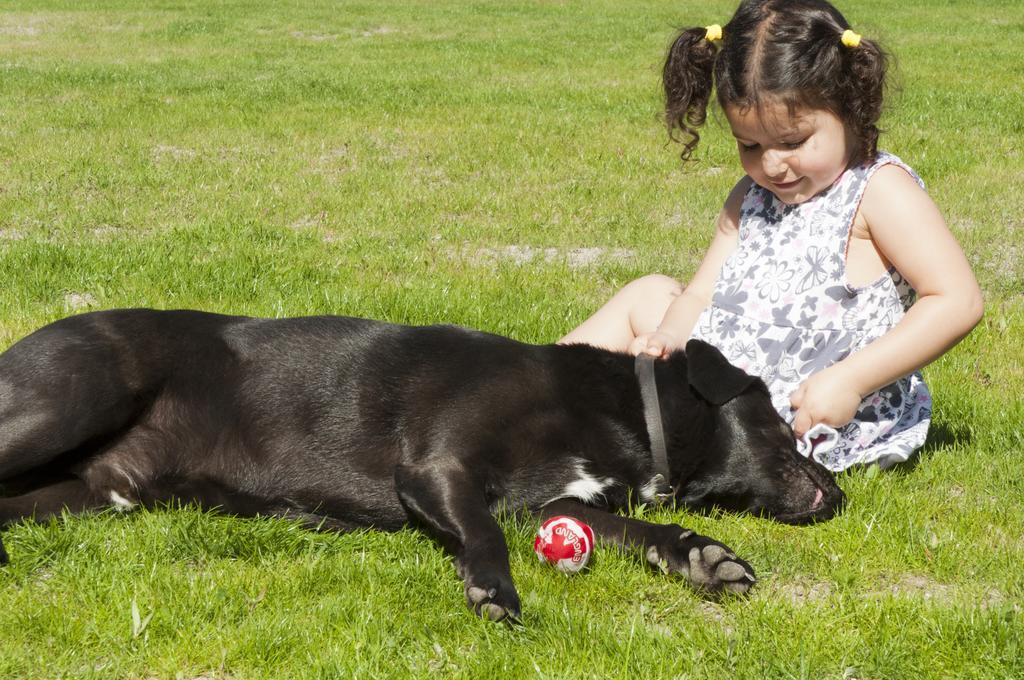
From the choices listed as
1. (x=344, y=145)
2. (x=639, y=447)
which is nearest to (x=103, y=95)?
(x=344, y=145)

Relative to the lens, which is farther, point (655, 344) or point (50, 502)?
point (655, 344)

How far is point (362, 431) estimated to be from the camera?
400 cm

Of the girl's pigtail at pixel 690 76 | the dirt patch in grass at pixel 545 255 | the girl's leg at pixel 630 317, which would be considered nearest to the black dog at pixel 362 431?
the girl's leg at pixel 630 317

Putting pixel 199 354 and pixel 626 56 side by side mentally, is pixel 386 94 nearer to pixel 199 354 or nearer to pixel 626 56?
pixel 626 56

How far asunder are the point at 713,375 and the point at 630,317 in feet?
3.56

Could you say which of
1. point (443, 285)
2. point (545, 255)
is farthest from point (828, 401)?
point (545, 255)

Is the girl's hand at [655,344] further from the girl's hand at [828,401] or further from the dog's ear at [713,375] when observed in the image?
the girl's hand at [828,401]

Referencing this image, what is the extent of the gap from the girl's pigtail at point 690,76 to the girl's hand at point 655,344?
2.99 ft

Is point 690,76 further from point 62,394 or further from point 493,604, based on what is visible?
point 62,394

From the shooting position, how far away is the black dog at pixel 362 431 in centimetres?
384

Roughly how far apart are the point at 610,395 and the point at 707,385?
36 cm

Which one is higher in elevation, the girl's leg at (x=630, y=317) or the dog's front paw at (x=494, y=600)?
the girl's leg at (x=630, y=317)

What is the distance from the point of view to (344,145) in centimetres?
1108

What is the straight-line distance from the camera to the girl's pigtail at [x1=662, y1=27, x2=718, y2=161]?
181 inches
